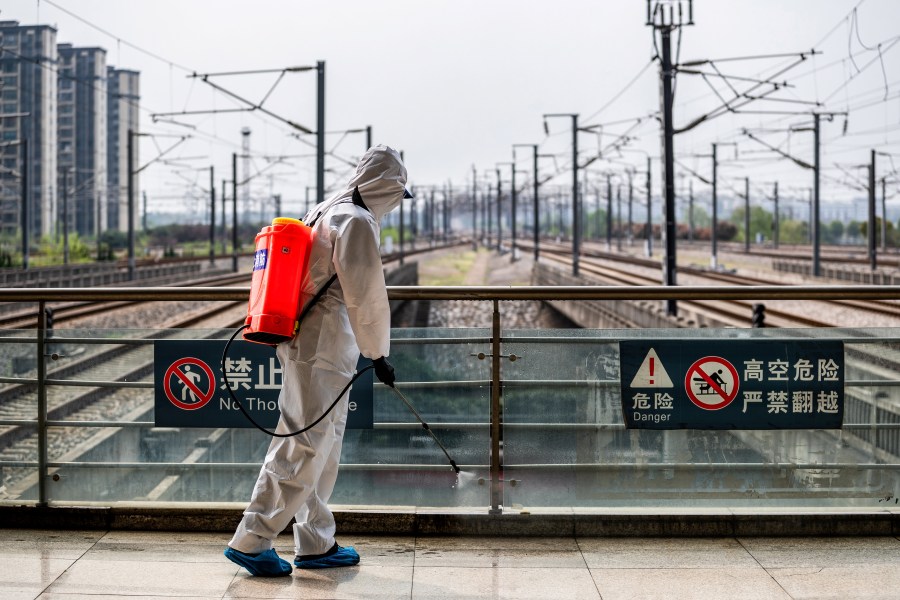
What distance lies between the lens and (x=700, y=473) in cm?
446

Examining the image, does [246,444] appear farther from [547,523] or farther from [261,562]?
[547,523]

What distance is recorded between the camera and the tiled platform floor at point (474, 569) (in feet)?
12.0

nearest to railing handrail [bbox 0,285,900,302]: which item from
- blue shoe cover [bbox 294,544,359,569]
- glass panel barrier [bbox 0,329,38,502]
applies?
glass panel barrier [bbox 0,329,38,502]

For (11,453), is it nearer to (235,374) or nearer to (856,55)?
(235,374)

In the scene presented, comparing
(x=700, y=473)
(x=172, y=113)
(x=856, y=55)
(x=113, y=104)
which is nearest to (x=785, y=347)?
(x=700, y=473)

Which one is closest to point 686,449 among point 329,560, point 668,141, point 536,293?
point 536,293

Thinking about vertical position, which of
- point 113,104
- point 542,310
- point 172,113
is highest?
point 113,104

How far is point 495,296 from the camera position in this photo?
434 cm

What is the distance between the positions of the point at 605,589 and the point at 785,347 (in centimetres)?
145

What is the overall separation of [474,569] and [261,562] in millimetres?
806

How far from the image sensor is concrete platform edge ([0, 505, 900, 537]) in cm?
434

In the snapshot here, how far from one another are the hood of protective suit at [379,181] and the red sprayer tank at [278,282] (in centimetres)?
28

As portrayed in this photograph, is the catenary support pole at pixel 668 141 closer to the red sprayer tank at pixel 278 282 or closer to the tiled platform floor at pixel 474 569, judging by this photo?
the tiled platform floor at pixel 474 569

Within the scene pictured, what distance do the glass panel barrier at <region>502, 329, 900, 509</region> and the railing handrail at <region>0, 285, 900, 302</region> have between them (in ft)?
0.59
